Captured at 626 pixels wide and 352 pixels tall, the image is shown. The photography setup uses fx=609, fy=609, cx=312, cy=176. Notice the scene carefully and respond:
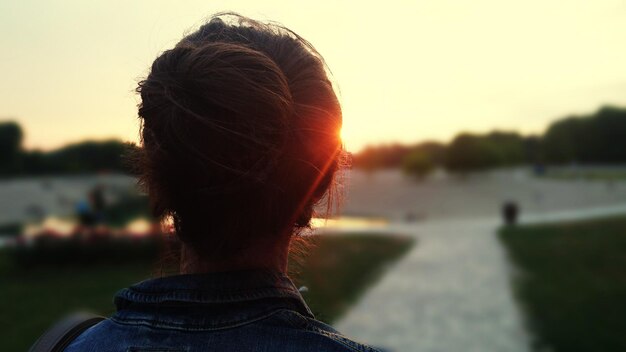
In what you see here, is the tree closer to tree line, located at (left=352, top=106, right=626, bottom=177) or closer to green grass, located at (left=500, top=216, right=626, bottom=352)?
tree line, located at (left=352, top=106, right=626, bottom=177)

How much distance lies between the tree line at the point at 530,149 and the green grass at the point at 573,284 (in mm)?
51337

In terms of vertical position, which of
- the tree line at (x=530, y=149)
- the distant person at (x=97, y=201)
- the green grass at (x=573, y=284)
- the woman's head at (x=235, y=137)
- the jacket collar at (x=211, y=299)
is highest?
the tree line at (x=530, y=149)

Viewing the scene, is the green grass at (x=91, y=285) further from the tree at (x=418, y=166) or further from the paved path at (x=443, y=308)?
the tree at (x=418, y=166)

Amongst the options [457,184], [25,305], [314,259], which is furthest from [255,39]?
[457,184]

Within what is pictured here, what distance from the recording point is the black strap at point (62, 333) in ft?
4.14

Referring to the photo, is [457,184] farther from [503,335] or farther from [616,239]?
[503,335]

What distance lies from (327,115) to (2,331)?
8.78m

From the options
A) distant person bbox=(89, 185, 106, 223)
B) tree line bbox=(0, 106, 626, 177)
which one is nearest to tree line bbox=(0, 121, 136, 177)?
tree line bbox=(0, 106, 626, 177)

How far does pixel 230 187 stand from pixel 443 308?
10.5 metres

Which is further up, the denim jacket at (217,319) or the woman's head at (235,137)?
the woman's head at (235,137)

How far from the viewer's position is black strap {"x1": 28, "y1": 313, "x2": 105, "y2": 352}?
1261 millimetres

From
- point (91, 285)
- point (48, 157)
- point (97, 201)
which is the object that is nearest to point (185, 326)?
point (91, 285)

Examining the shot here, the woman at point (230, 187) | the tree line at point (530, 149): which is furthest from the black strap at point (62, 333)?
the tree line at point (530, 149)

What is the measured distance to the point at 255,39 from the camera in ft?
4.23
